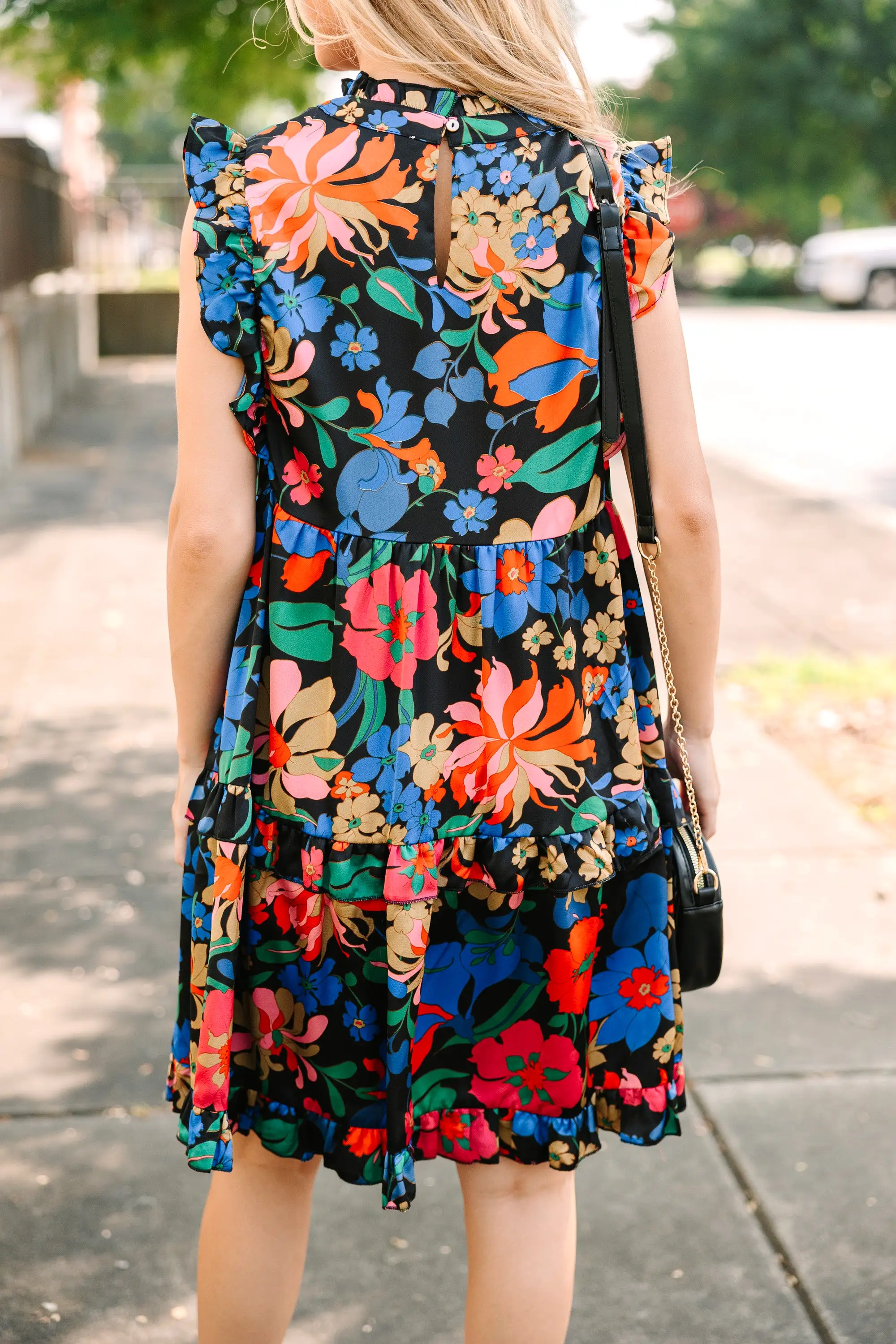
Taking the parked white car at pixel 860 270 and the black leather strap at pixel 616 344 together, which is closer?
the black leather strap at pixel 616 344

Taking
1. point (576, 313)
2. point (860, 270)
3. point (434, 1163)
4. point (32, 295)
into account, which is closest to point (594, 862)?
point (576, 313)

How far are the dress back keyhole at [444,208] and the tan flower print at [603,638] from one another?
43 centimetres

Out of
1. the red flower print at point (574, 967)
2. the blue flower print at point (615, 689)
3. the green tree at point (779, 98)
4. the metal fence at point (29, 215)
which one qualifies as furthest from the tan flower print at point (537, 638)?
the green tree at point (779, 98)

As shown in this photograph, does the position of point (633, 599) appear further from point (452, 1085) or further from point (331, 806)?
point (452, 1085)

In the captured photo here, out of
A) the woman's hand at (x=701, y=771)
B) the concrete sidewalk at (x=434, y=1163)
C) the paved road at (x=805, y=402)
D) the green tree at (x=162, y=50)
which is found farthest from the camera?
the paved road at (x=805, y=402)

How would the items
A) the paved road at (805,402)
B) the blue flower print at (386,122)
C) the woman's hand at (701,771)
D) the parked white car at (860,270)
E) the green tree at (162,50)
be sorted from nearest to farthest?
the blue flower print at (386,122), the woman's hand at (701,771), the green tree at (162,50), the paved road at (805,402), the parked white car at (860,270)

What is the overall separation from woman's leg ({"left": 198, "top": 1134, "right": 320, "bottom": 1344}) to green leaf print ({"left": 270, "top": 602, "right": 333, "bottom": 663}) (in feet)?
2.04

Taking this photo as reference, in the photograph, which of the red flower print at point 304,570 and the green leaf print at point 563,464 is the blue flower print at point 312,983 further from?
the green leaf print at point 563,464

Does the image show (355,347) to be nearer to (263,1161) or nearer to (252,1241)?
(263,1161)

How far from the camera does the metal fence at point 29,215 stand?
35.6 ft

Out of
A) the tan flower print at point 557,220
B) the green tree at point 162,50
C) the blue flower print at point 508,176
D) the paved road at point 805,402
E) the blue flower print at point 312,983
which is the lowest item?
the paved road at point 805,402

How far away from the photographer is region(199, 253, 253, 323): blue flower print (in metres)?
1.48

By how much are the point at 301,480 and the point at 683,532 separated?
17.7 inches

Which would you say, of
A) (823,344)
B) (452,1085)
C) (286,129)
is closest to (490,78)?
(286,129)
